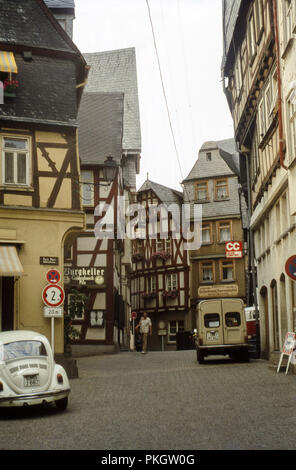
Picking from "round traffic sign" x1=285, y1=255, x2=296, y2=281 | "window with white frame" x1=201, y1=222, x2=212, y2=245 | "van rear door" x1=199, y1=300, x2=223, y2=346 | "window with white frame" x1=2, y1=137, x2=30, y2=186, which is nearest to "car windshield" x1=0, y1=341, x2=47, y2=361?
"round traffic sign" x1=285, y1=255, x2=296, y2=281

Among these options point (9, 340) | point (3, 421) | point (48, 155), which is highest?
point (48, 155)

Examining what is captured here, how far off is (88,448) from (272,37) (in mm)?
17541

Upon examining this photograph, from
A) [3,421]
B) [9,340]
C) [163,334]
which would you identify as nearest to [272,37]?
[9,340]

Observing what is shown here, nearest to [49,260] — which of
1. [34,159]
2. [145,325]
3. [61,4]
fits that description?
[34,159]

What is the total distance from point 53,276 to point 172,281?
→ 42.1 m

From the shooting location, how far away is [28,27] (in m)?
24.5

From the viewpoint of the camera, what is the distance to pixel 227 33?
3500 centimetres

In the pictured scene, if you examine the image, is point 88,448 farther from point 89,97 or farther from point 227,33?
point 89,97

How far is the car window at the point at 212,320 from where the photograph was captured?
27.8 meters

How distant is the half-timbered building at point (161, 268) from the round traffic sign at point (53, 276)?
40.4 m

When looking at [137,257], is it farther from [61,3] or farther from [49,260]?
[49,260]

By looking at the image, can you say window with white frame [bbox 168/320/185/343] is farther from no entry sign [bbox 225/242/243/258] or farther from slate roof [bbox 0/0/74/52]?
slate roof [bbox 0/0/74/52]

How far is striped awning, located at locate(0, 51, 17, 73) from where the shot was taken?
22.7 metres

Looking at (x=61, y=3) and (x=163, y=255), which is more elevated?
(x=61, y=3)
